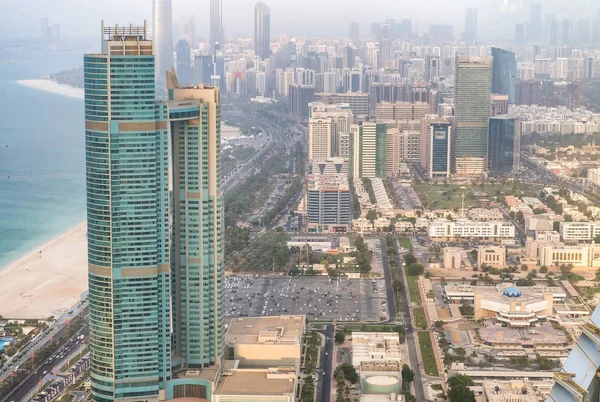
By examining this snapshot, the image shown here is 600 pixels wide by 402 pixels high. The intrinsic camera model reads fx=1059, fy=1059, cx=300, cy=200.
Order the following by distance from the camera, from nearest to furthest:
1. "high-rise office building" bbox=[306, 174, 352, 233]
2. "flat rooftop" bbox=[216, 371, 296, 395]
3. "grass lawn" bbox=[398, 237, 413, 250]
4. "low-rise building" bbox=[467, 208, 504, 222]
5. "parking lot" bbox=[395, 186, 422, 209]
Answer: "flat rooftop" bbox=[216, 371, 296, 395]
"grass lawn" bbox=[398, 237, 413, 250]
"high-rise office building" bbox=[306, 174, 352, 233]
"low-rise building" bbox=[467, 208, 504, 222]
"parking lot" bbox=[395, 186, 422, 209]

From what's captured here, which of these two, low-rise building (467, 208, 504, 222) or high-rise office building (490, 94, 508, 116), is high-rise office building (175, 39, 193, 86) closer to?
low-rise building (467, 208, 504, 222)

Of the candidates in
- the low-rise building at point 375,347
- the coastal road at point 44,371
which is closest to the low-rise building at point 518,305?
the low-rise building at point 375,347

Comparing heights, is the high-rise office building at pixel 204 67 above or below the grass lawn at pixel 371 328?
above

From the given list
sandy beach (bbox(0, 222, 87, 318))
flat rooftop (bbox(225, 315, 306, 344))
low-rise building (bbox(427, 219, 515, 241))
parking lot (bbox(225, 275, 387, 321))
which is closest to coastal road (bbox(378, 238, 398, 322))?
parking lot (bbox(225, 275, 387, 321))

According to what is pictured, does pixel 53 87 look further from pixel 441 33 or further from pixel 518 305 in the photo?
pixel 518 305

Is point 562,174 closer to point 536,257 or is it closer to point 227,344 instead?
point 536,257

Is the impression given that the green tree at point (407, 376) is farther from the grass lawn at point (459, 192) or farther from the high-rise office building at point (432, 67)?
the high-rise office building at point (432, 67)

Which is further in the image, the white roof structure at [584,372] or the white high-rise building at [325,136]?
the white high-rise building at [325,136]
